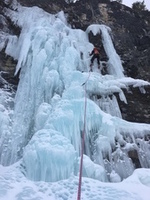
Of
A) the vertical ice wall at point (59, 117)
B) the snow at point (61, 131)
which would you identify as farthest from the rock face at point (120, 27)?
the vertical ice wall at point (59, 117)

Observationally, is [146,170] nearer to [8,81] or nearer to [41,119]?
[41,119]

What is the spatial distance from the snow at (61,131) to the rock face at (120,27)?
54 cm

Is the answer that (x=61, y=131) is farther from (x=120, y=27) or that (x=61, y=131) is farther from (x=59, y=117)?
(x=120, y=27)

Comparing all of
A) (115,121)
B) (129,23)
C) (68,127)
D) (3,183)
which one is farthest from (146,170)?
(129,23)

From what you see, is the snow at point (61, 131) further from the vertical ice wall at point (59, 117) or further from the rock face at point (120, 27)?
the rock face at point (120, 27)

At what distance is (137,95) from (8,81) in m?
4.07

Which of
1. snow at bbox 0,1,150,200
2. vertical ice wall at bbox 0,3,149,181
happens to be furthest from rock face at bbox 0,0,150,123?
vertical ice wall at bbox 0,3,149,181

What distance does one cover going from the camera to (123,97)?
841 cm

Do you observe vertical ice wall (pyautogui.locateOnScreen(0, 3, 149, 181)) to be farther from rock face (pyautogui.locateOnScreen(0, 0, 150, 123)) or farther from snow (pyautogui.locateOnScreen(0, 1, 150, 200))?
rock face (pyautogui.locateOnScreen(0, 0, 150, 123))

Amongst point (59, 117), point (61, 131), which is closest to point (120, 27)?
point (59, 117)

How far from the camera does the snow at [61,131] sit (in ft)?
18.4

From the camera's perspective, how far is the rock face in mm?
9370

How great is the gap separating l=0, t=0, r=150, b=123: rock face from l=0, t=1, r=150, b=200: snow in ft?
1.76

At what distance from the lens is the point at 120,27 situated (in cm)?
1259
